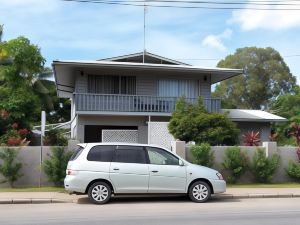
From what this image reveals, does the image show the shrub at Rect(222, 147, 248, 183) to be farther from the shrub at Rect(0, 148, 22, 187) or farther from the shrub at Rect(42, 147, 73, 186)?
the shrub at Rect(0, 148, 22, 187)

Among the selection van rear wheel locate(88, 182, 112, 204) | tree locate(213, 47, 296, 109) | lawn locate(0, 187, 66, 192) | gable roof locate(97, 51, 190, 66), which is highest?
tree locate(213, 47, 296, 109)

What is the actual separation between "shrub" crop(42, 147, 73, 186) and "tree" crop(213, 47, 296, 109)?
41.0 m

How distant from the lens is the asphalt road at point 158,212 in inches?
403

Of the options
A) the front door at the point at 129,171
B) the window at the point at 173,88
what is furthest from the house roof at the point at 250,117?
the front door at the point at 129,171

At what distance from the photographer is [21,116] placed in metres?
25.9

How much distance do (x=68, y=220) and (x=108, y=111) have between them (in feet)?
48.3

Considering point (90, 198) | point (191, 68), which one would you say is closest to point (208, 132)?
point (191, 68)

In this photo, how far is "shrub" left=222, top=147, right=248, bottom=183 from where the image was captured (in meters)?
18.2

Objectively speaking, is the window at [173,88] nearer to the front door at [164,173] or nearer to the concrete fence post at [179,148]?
the concrete fence post at [179,148]

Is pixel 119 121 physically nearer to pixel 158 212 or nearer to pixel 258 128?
pixel 258 128

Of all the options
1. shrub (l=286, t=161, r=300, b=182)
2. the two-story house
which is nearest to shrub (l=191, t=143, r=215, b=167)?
shrub (l=286, t=161, r=300, b=182)

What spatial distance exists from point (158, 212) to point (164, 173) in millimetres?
2064

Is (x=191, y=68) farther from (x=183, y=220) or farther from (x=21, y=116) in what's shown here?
(x=183, y=220)

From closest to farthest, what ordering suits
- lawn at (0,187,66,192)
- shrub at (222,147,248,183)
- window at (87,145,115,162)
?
window at (87,145,115,162), lawn at (0,187,66,192), shrub at (222,147,248,183)
